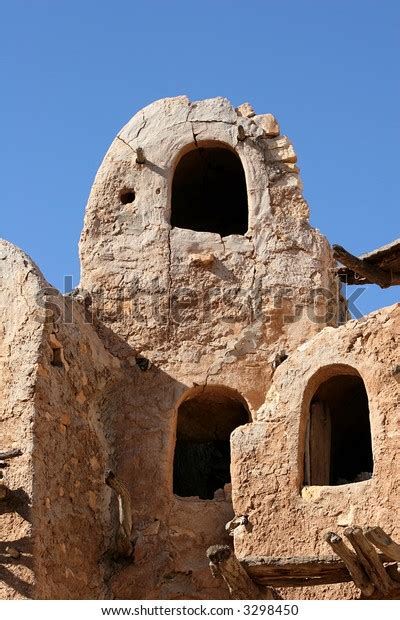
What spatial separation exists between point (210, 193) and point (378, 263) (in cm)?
621

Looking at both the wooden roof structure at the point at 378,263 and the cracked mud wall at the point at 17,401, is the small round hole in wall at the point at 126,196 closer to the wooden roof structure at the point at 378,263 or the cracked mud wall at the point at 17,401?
the cracked mud wall at the point at 17,401

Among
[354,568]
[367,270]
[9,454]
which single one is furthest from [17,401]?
[354,568]

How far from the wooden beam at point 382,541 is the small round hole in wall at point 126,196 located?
7061 millimetres

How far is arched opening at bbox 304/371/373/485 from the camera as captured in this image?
55.5 feet

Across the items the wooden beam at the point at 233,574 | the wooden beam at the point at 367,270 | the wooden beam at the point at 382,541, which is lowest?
the wooden beam at the point at 233,574

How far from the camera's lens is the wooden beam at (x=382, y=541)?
45.4ft

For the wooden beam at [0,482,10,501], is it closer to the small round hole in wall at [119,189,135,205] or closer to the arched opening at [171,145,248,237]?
the small round hole in wall at [119,189,135,205]

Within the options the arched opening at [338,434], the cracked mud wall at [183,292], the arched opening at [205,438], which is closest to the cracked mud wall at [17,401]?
the cracked mud wall at [183,292]

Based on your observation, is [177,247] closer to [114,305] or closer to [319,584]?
[114,305]

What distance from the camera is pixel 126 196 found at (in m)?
19.6

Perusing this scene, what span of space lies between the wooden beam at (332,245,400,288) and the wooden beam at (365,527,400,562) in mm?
3114

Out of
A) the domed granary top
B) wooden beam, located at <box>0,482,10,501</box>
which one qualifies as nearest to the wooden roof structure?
the domed granary top

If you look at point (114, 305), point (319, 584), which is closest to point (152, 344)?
point (114, 305)

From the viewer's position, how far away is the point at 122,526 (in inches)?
650
